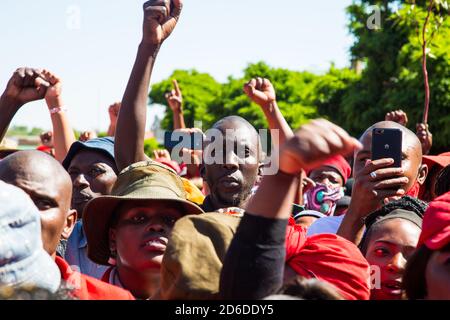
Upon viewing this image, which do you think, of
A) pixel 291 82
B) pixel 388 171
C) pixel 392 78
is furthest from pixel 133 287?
pixel 291 82

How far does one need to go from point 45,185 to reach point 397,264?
1.43 metres

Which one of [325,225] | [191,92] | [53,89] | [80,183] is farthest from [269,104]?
[191,92]

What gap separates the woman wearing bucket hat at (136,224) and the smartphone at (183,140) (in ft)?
5.63

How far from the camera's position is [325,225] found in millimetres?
4363

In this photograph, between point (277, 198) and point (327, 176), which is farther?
point (327, 176)

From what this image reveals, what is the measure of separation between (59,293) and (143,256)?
1.09 meters

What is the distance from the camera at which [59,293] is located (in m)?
2.36

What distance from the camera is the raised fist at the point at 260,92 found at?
4.89m

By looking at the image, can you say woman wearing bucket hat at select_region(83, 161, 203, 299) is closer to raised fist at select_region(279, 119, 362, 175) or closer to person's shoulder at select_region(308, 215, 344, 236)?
person's shoulder at select_region(308, 215, 344, 236)

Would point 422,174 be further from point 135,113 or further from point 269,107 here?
point 135,113

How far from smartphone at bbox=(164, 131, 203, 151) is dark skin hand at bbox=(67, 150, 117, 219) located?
2.47 ft

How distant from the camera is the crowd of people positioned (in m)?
2.38

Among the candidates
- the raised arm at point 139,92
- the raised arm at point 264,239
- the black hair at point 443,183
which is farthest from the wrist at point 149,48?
the raised arm at point 264,239

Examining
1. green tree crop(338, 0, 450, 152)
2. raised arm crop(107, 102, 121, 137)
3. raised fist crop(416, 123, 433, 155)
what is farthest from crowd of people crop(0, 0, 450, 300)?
green tree crop(338, 0, 450, 152)
